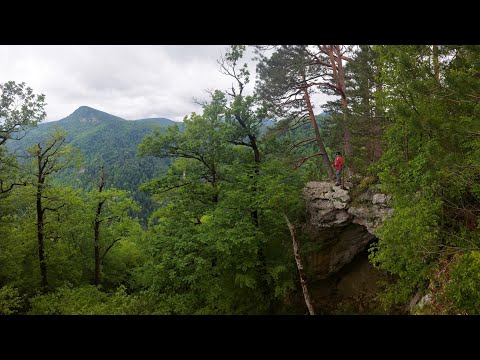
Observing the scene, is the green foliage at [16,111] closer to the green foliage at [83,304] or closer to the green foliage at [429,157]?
the green foliage at [83,304]

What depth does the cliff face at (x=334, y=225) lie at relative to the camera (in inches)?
516

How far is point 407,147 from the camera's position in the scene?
30.4ft

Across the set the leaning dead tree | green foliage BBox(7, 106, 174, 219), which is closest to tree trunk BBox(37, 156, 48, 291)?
the leaning dead tree

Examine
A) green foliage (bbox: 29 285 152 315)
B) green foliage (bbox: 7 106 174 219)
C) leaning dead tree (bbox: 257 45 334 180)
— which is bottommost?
green foliage (bbox: 29 285 152 315)

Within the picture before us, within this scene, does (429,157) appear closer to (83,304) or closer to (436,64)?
(436,64)

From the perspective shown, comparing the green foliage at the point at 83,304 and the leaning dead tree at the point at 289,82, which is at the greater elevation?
the leaning dead tree at the point at 289,82

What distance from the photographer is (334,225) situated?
45.1 ft

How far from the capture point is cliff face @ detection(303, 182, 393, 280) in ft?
43.0

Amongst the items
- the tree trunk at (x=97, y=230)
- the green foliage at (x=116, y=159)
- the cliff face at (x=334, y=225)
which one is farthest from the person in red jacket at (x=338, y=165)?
the green foliage at (x=116, y=159)

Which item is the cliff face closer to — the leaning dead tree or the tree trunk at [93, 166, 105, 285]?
the leaning dead tree

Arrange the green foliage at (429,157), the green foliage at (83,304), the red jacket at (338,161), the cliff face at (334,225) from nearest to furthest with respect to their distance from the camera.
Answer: the green foliage at (429,157) < the green foliage at (83,304) < the red jacket at (338,161) < the cliff face at (334,225)

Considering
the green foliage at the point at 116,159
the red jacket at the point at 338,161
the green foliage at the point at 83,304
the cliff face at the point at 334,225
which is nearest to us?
the green foliage at the point at 83,304

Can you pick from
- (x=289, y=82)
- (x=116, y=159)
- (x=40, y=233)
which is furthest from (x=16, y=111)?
(x=116, y=159)

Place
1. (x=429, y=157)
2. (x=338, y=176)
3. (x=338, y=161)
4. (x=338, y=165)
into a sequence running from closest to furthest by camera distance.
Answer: (x=429, y=157) < (x=338, y=161) < (x=338, y=165) < (x=338, y=176)
